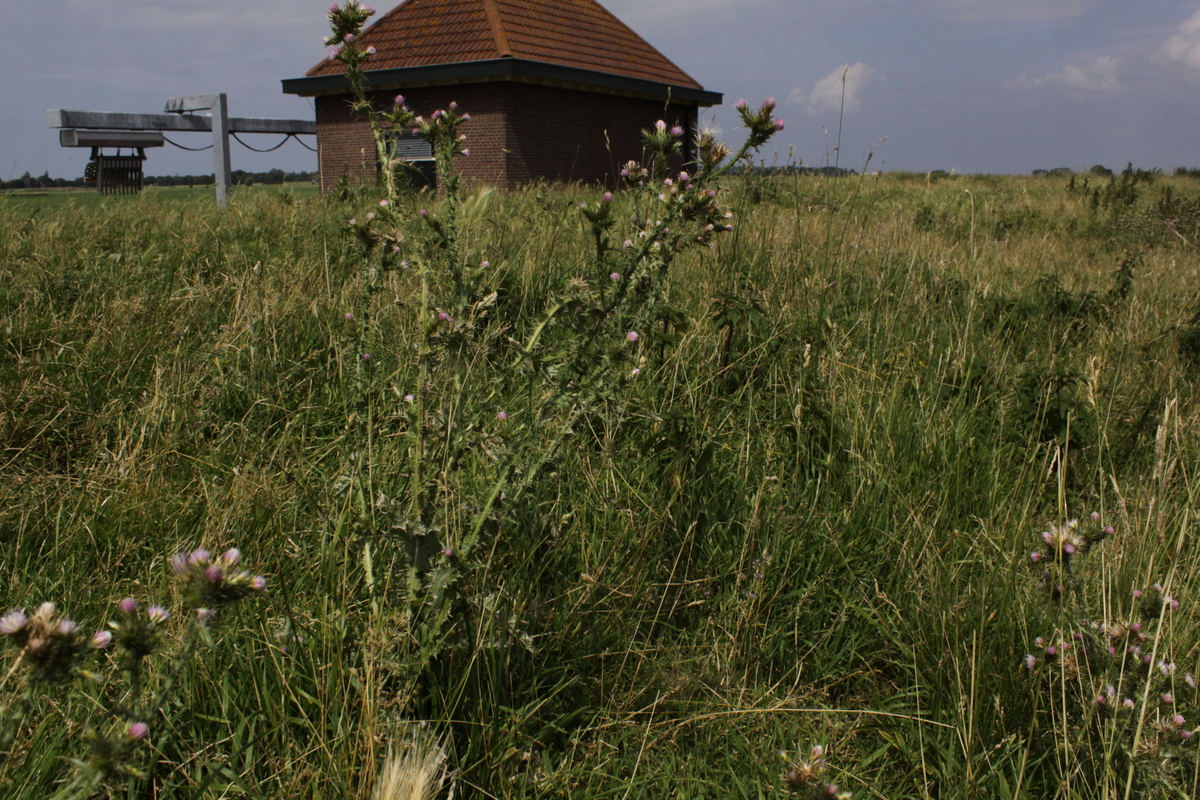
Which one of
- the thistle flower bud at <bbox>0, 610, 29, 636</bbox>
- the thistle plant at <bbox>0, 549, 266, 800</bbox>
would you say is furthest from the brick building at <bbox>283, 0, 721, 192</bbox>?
A: the thistle flower bud at <bbox>0, 610, 29, 636</bbox>

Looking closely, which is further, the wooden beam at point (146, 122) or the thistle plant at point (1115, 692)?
the wooden beam at point (146, 122)

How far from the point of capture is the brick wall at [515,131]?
17.4 metres

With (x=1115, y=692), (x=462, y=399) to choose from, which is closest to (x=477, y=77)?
→ (x=462, y=399)

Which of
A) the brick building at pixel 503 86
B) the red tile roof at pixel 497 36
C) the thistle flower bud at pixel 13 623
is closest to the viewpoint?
the thistle flower bud at pixel 13 623

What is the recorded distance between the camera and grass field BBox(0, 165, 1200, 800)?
1.48m

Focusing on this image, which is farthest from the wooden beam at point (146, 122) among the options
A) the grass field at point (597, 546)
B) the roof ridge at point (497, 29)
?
the grass field at point (597, 546)

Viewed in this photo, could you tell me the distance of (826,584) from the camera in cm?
211

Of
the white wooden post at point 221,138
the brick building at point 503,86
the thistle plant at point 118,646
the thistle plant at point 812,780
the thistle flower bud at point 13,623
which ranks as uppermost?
the brick building at point 503,86

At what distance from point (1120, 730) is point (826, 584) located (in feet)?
2.56

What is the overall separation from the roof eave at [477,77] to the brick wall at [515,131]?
462 millimetres

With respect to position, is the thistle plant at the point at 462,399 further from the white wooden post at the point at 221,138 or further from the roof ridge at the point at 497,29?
the roof ridge at the point at 497,29

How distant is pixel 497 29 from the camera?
1730cm

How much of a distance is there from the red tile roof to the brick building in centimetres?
3

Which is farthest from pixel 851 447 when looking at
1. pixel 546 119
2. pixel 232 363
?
pixel 546 119
